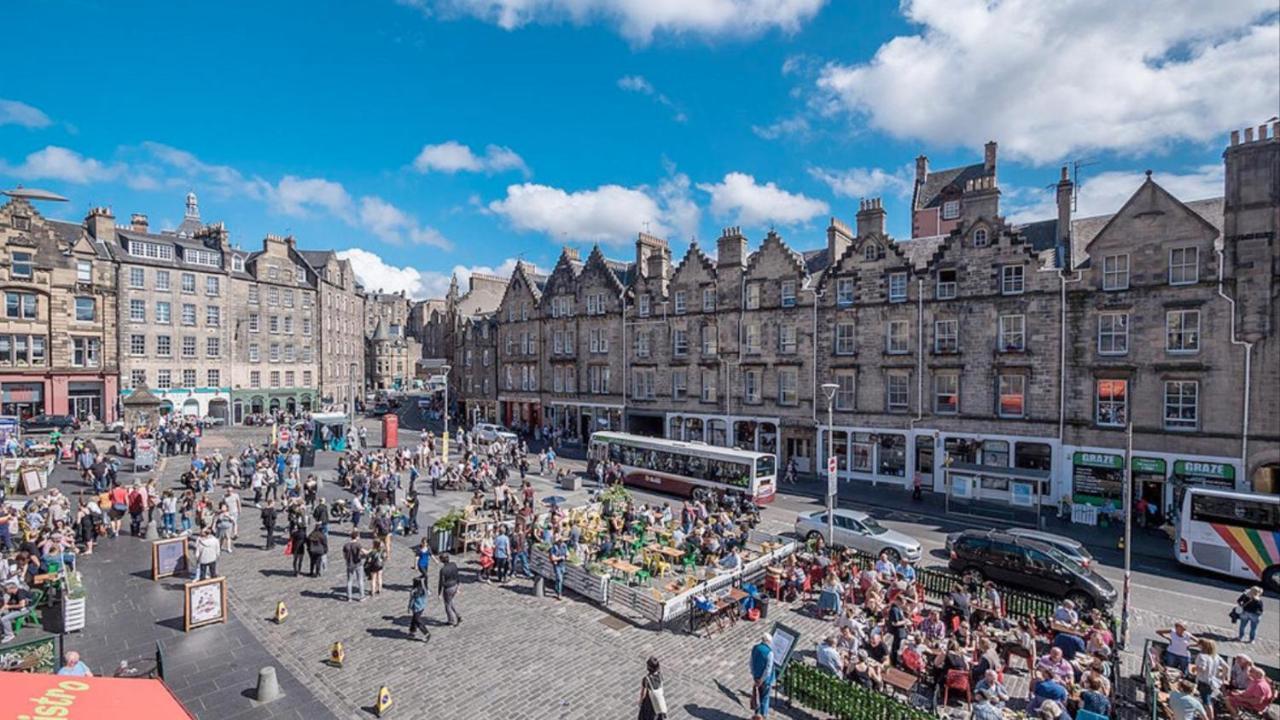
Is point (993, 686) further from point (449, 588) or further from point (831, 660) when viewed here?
point (449, 588)

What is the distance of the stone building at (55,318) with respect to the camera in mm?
44688

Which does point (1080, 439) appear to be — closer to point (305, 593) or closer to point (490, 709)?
point (490, 709)

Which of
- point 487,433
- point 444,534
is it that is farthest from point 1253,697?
point 487,433

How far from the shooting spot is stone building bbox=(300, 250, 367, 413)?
6625cm

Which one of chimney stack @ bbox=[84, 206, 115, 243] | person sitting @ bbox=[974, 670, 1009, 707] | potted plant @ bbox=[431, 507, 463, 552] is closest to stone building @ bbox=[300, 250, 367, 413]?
chimney stack @ bbox=[84, 206, 115, 243]

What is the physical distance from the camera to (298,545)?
18359mm

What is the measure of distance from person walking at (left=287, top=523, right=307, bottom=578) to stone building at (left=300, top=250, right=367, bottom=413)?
4742 cm

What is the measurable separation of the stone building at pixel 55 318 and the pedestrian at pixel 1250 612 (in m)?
66.5

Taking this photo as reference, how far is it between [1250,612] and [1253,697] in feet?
17.2

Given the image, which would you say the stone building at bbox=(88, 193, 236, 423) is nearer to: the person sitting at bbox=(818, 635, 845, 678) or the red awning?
the red awning

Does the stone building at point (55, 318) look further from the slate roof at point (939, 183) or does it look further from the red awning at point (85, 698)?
the slate roof at point (939, 183)

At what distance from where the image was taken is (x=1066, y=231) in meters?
31.4

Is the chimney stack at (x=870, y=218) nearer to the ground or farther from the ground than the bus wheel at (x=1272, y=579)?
farther from the ground

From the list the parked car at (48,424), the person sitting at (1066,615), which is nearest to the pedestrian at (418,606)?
the person sitting at (1066,615)
